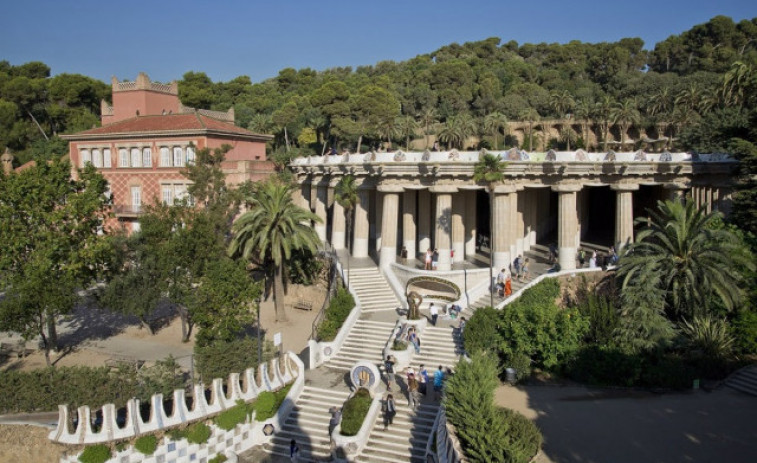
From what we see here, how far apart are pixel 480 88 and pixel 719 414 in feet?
263

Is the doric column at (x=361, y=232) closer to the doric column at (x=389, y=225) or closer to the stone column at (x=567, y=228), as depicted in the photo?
the doric column at (x=389, y=225)

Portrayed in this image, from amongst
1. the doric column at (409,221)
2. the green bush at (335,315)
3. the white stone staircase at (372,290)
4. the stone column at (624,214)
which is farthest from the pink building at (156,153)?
the stone column at (624,214)

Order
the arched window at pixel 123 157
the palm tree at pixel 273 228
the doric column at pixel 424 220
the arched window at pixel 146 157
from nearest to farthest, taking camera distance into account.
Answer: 1. the palm tree at pixel 273 228
2. the doric column at pixel 424 220
3. the arched window at pixel 146 157
4. the arched window at pixel 123 157

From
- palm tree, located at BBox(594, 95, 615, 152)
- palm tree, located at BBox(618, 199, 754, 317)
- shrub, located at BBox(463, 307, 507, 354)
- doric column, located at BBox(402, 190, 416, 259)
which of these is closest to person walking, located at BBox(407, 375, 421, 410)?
shrub, located at BBox(463, 307, 507, 354)

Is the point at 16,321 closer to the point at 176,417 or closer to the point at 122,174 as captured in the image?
the point at 176,417

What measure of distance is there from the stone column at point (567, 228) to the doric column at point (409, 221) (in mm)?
8854

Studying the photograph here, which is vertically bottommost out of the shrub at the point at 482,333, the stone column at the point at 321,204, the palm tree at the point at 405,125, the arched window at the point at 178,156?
the shrub at the point at 482,333

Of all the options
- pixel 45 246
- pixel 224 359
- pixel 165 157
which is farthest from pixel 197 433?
pixel 165 157

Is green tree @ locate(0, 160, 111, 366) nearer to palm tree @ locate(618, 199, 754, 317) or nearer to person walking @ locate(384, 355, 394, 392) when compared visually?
person walking @ locate(384, 355, 394, 392)

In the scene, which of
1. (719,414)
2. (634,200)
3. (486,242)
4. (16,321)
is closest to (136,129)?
(16,321)

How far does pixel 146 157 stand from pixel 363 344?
28588 mm

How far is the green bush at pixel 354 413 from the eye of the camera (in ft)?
72.8

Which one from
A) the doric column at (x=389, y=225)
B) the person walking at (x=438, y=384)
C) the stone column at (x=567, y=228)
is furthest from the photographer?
the doric column at (x=389, y=225)

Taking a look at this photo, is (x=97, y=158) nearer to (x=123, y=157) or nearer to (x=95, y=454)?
(x=123, y=157)
